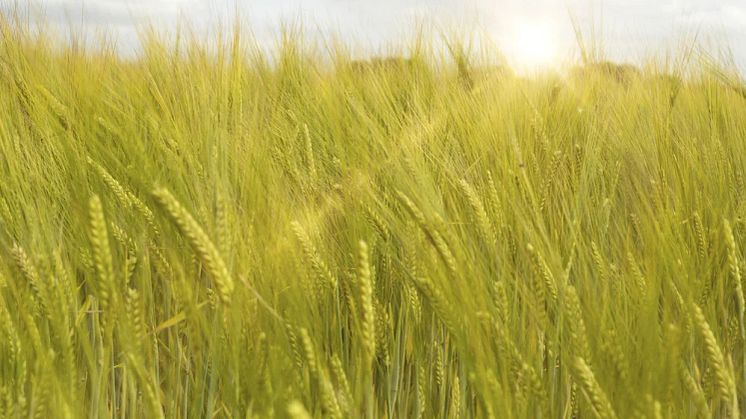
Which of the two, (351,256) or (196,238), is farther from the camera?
(351,256)

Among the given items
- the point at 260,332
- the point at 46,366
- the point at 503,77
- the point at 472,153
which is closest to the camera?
the point at 46,366

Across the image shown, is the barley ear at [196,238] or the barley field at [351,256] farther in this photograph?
the barley field at [351,256]

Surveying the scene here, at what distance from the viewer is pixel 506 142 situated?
145 cm

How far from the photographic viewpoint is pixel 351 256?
115 centimetres

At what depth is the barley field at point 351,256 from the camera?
30.5 inches

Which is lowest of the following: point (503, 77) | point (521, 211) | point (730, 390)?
point (730, 390)

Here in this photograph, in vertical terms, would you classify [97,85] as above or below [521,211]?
above

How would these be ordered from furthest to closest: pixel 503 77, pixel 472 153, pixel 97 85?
pixel 503 77 < pixel 97 85 < pixel 472 153

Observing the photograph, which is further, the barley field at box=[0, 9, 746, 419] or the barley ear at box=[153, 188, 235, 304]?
the barley field at box=[0, 9, 746, 419]

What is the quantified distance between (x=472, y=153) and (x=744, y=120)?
848 millimetres

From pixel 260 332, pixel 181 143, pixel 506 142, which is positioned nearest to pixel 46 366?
pixel 260 332

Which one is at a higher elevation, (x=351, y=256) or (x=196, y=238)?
(x=196, y=238)

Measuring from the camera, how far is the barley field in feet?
2.54

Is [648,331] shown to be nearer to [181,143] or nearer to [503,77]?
[181,143]
